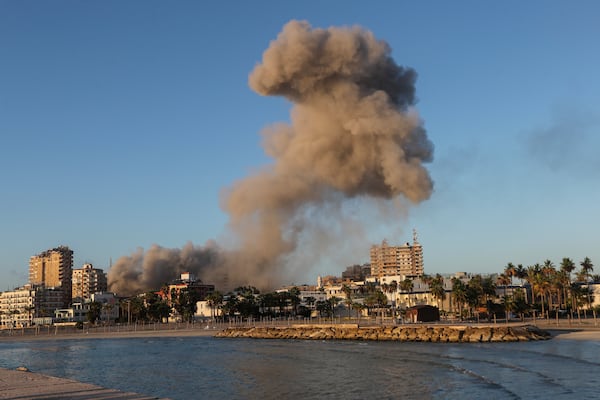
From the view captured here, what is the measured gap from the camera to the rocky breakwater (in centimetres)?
5907

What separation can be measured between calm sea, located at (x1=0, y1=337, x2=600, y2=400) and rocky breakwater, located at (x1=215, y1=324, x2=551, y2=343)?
391 centimetres

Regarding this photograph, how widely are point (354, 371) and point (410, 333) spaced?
97.3 feet

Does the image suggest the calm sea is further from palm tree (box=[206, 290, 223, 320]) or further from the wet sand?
palm tree (box=[206, 290, 223, 320])

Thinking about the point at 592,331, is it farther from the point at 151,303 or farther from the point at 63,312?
the point at 63,312

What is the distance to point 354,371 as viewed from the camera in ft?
128

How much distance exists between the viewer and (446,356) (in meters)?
46.2

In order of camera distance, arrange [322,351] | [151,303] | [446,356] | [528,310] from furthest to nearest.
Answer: [151,303] → [528,310] → [322,351] → [446,356]

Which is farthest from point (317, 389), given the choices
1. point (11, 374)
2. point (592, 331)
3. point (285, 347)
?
point (592, 331)

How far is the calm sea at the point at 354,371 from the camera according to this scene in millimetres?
29766

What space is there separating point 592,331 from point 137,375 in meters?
44.8

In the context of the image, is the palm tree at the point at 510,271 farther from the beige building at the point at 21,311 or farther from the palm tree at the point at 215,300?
the beige building at the point at 21,311

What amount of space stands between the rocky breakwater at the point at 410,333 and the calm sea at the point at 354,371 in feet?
12.8

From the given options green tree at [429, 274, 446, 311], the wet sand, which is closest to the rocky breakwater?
green tree at [429, 274, 446, 311]

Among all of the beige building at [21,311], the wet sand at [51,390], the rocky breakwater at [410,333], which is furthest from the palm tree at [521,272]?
the beige building at [21,311]
